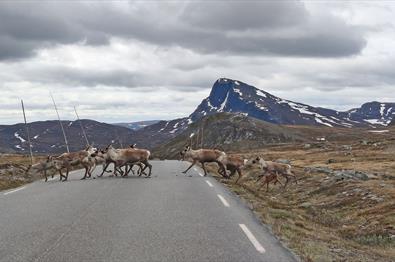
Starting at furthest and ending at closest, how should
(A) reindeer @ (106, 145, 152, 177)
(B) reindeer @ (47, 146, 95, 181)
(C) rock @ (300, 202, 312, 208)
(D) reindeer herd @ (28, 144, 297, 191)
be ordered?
(A) reindeer @ (106, 145, 152, 177) < (D) reindeer herd @ (28, 144, 297, 191) < (B) reindeer @ (47, 146, 95, 181) < (C) rock @ (300, 202, 312, 208)

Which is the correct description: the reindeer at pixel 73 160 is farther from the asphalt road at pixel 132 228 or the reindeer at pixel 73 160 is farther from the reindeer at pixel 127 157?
the asphalt road at pixel 132 228

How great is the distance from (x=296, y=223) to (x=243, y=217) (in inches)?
64.6

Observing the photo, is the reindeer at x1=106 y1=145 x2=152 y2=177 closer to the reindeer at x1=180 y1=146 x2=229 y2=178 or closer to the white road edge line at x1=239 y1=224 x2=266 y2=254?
the reindeer at x1=180 y1=146 x2=229 y2=178

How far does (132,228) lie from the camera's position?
1216 cm

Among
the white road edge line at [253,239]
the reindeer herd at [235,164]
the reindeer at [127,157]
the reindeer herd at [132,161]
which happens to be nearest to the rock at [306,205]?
the reindeer herd at [235,164]

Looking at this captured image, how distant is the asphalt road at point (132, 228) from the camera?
9586 millimetres

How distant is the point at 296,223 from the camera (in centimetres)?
1473

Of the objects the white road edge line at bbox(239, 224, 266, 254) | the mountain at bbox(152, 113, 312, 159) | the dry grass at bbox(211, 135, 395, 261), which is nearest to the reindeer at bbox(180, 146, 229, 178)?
the dry grass at bbox(211, 135, 395, 261)

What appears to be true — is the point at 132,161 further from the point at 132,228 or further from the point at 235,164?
the point at 132,228

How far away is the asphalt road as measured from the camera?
959 centimetres

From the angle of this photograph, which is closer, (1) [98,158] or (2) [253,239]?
(2) [253,239]

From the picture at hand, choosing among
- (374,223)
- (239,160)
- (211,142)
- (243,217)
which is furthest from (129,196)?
(211,142)

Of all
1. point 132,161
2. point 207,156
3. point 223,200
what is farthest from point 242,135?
point 223,200

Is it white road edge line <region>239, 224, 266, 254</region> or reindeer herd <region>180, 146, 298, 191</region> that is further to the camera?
reindeer herd <region>180, 146, 298, 191</region>
